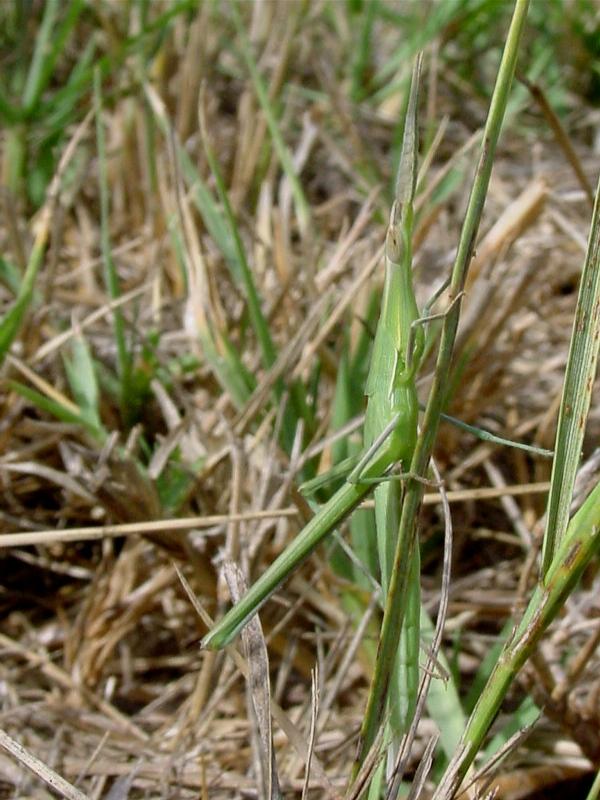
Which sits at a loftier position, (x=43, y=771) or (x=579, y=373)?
(x=579, y=373)

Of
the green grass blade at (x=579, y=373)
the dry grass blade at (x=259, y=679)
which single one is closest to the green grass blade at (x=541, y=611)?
the green grass blade at (x=579, y=373)

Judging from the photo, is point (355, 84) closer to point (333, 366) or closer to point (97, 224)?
point (97, 224)

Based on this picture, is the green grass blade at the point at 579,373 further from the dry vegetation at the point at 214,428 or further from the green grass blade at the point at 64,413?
the green grass blade at the point at 64,413

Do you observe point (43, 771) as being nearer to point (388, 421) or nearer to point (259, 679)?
point (259, 679)

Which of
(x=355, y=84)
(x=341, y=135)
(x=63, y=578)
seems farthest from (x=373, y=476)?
(x=355, y=84)

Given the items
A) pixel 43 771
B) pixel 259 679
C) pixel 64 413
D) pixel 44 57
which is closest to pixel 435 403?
pixel 259 679

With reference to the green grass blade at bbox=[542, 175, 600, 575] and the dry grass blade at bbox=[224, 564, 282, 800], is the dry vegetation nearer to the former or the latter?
the dry grass blade at bbox=[224, 564, 282, 800]
